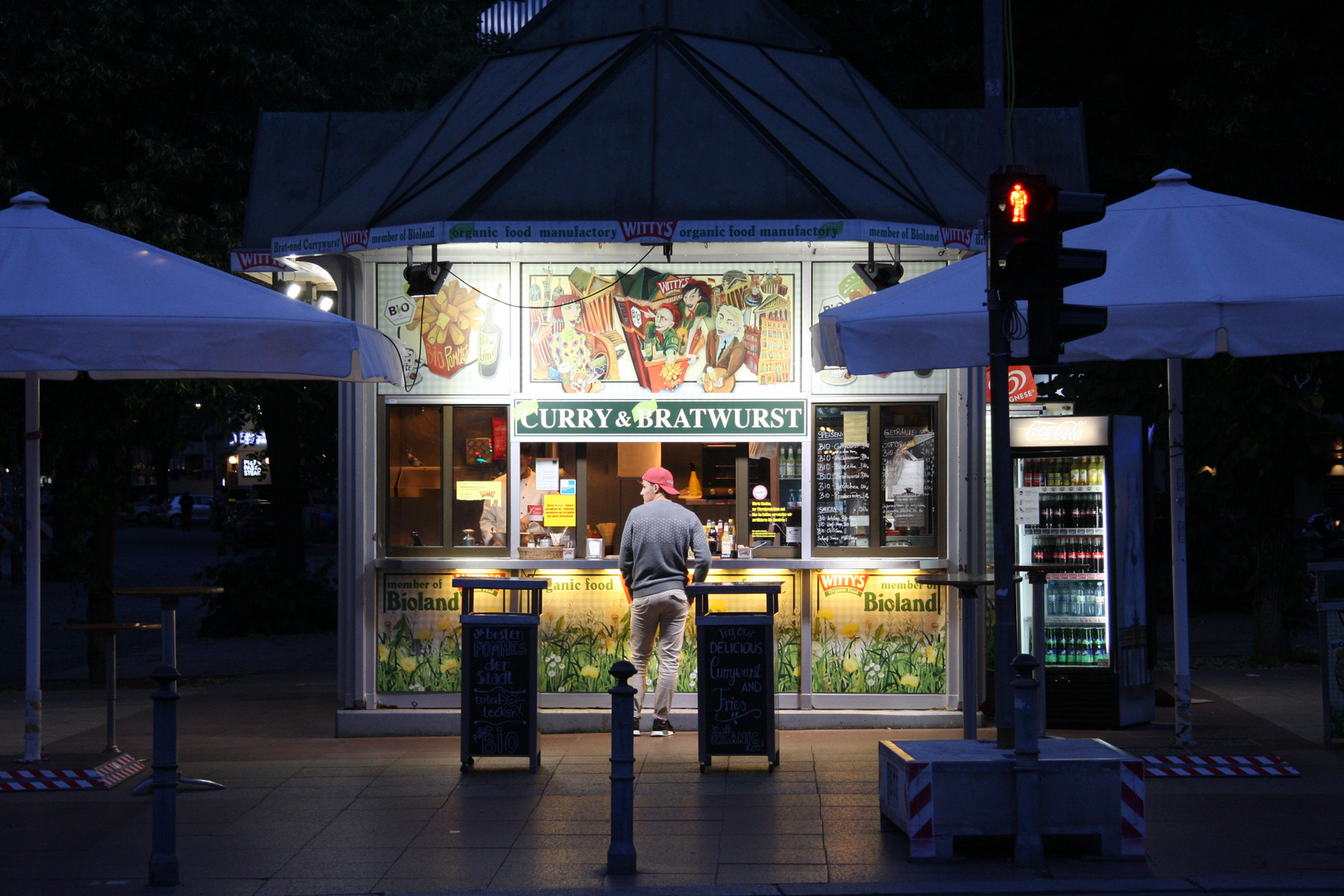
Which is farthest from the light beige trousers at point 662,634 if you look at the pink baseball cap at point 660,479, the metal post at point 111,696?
the metal post at point 111,696

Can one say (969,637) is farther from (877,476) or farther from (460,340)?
(460,340)

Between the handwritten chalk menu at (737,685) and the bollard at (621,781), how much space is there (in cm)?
248

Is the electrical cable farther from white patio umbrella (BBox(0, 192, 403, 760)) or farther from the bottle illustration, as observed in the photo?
white patio umbrella (BBox(0, 192, 403, 760))

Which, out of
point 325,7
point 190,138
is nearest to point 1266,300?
point 190,138

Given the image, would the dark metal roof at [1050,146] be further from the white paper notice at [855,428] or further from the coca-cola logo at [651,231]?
the coca-cola logo at [651,231]

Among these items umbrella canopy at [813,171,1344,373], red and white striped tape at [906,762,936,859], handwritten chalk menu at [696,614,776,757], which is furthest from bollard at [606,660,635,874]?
umbrella canopy at [813,171,1344,373]

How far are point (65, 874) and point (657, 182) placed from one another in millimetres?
5978

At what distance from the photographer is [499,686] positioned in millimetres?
9305

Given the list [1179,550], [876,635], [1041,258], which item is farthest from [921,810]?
[876,635]

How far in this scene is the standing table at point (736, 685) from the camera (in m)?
9.15

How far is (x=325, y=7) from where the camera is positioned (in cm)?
1814

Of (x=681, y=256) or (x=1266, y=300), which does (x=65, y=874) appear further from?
(x=1266, y=300)

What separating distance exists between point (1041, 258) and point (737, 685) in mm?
3655

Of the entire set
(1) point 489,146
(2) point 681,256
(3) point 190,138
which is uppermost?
(3) point 190,138
